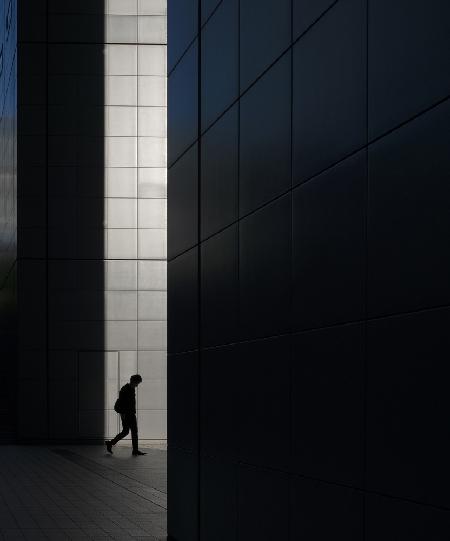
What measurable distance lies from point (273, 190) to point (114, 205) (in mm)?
21635

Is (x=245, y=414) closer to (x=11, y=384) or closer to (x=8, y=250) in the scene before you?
(x=11, y=384)

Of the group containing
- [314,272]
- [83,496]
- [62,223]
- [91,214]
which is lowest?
[83,496]

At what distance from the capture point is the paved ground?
12.8 metres

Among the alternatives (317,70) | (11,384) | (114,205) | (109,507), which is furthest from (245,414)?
(11,384)

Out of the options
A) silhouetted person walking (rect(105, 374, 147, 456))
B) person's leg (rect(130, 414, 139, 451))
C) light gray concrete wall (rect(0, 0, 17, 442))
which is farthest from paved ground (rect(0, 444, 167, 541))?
light gray concrete wall (rect(0, 0, 17, 442))

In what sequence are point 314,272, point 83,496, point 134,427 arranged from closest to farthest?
point 314,272
point 83,496
point 134,427

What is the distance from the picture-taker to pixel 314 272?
7848 millimetres

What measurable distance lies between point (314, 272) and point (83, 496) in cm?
928

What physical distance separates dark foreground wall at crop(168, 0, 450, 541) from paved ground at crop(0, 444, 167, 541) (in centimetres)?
133

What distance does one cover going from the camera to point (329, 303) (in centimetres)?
753

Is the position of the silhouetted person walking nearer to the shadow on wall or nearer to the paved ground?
the paved ground

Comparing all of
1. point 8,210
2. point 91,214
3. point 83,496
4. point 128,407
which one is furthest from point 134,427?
point 8,210

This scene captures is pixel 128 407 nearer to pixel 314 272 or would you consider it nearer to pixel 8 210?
pixel 8 210

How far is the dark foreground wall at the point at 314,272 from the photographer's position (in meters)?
6.09
